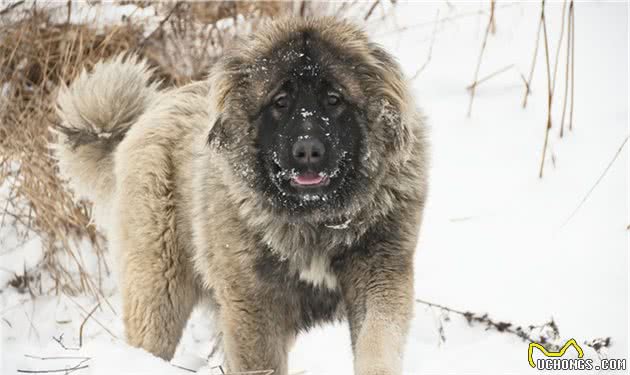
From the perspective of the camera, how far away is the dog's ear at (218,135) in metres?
3.72

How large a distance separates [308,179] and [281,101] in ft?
1.21

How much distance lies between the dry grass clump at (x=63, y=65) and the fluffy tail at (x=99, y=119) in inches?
38.0

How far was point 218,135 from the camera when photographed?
3.73 meters

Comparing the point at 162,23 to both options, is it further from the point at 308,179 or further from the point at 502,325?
the point at 502,325

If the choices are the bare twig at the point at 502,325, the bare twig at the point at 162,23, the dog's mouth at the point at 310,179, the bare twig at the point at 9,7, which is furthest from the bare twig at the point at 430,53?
the bare twig at the point at 9,7

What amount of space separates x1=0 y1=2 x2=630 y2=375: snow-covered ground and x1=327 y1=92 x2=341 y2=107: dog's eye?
1333 mm

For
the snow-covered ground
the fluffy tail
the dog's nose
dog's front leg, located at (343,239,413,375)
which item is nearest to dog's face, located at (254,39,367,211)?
the dog's nose

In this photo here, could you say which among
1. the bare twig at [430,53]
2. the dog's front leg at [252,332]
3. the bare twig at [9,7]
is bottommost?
the dog's front leg at [252,332]

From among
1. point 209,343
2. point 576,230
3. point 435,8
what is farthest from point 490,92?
point 209,343

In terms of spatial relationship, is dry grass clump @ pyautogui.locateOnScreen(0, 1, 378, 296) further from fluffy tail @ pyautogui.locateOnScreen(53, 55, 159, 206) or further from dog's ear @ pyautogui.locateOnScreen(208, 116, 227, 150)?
dog's ear @ pyautogui.locateOnScreen(208, 116, 227, 150)

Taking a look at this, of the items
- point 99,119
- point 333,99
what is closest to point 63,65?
point 99,119

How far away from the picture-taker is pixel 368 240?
3.61 metres

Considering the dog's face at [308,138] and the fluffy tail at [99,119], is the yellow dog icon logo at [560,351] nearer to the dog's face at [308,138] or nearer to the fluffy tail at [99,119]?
the dog's face at [308,138]

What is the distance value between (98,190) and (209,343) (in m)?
1.45
